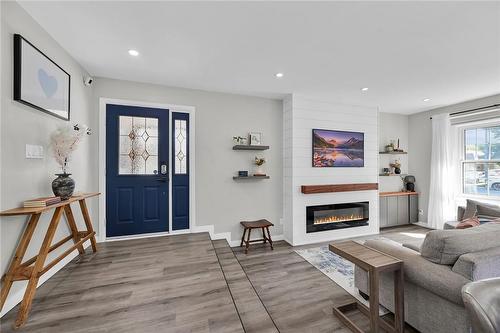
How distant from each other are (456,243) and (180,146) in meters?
3.36

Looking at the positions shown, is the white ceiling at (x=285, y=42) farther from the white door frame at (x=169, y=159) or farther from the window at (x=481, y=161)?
the window at (x=481, y=161)

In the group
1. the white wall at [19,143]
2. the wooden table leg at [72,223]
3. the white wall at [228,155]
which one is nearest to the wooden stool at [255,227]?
the white wall at [228,155]

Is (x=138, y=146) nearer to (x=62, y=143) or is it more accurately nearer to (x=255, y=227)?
(x=62, y=143)

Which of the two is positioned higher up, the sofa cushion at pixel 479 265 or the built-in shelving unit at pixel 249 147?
the built-in shelving unit at pixel 249 147

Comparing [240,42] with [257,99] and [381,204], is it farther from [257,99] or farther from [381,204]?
[381,204]

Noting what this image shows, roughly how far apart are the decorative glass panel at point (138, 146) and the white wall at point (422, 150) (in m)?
5.65

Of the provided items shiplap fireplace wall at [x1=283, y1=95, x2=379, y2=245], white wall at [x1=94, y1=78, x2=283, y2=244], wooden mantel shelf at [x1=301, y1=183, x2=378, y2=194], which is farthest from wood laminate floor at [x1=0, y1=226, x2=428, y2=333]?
wooden mantel shelf at [x1=301, y1=183, x2=378, y2=194]

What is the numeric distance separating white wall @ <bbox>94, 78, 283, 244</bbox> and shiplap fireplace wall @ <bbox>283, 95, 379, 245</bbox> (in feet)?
0.75

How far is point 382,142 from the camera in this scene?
507 centimetres

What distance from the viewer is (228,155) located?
3.70 meters

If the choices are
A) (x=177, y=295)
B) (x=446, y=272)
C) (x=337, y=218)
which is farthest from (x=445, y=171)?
(x=177, y=295)

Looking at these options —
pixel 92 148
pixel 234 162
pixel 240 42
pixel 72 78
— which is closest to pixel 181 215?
pixel 234 162

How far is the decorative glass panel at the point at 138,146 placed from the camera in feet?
10.4

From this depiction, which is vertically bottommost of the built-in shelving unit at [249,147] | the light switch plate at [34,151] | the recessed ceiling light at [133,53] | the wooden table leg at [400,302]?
the wooden table leg at [400,302]
